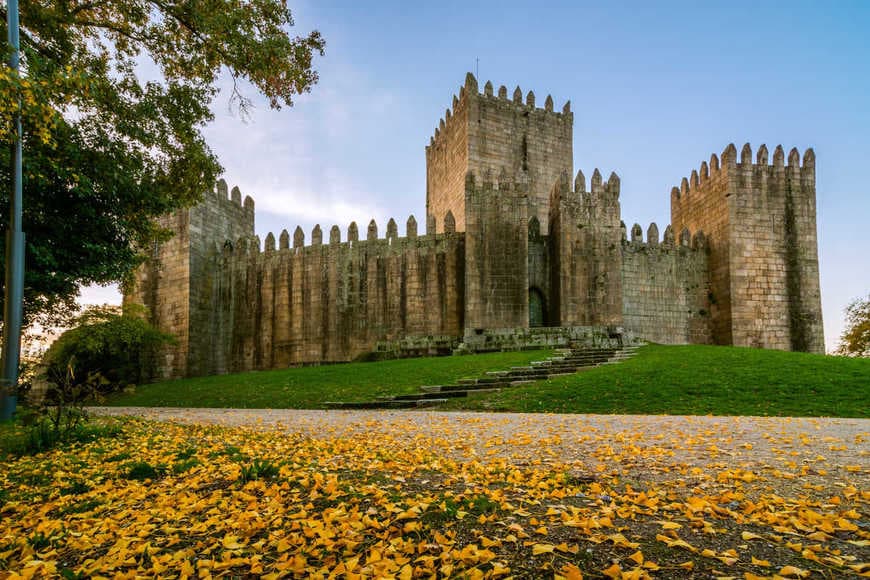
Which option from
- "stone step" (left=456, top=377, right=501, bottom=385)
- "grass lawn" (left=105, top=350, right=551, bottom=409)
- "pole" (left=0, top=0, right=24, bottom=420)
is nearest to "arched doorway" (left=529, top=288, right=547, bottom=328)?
"grass lawn" (left=105, top=350, right=551, bottom=409)

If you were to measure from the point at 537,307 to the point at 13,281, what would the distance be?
20.7 meters

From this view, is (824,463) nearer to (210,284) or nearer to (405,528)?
(405,528)

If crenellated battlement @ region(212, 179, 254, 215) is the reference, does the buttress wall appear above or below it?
below

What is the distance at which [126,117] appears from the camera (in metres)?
12.8

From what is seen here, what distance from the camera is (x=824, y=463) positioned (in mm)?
5047

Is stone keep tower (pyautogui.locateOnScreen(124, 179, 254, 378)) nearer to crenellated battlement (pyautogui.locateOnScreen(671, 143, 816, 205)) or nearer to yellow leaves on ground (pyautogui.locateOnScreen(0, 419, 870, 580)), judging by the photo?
yellow leaves on ground (pyautogui.locateOnScreen(0, 419, 870, 580))

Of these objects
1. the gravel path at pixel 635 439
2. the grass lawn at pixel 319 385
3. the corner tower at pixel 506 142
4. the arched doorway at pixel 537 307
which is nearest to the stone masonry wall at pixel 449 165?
the corner tower at pixel 506 142

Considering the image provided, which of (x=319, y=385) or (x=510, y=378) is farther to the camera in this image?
(x=319, y=385)

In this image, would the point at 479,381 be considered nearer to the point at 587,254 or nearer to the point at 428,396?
the point at 428,396

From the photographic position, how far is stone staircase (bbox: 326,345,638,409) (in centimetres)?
1299

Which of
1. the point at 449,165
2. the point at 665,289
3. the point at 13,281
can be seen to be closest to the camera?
the point at 13,281

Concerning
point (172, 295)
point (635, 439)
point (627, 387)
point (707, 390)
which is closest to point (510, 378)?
point (627, 387)

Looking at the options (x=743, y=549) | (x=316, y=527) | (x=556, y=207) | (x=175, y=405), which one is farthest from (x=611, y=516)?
(x=556, y=207)

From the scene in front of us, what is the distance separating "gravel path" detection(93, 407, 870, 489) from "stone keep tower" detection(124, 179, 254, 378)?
1692cm
